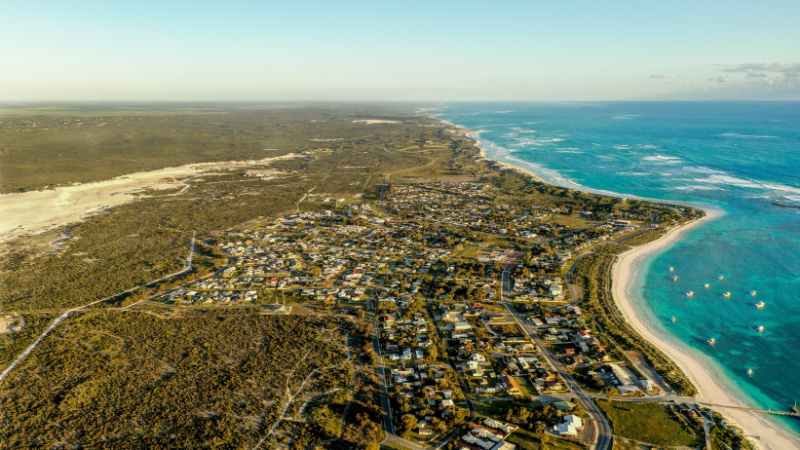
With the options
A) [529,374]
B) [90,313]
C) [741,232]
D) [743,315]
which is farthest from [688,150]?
[90,313]

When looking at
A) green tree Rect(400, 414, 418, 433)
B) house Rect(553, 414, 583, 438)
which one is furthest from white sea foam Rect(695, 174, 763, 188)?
green tree Rect(400, 414, 418, 433)

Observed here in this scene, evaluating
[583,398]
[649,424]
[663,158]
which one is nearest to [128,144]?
[583,398]

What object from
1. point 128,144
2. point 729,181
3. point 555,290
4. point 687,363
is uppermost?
point 128,144

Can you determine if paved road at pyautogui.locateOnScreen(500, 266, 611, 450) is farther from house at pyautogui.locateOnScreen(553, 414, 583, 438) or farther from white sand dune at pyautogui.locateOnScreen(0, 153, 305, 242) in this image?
white sand dune at pyautogui.locateOnScreen(0, 153, 305, 242)

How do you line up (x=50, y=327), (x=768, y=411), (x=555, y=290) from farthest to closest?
(x=555, y=290)
(x=50, y=327)
(x=768, y=411)

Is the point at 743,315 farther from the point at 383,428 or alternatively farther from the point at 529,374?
the point at 383,428

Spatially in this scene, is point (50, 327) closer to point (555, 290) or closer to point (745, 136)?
point (555, 290)

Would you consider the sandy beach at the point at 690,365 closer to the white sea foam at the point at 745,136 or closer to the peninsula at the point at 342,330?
the peninsula at the point at 342,330
